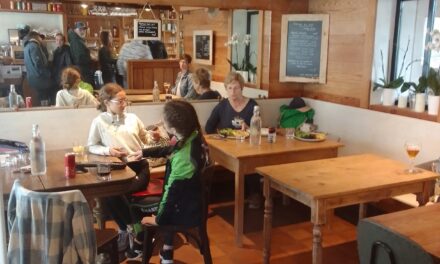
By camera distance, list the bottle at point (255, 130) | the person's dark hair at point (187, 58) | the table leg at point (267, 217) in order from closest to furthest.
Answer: the table leg at point (267, 217), the bottle at point (255, 130), the person's dark hair at point (187, 58)

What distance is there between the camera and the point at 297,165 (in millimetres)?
2861

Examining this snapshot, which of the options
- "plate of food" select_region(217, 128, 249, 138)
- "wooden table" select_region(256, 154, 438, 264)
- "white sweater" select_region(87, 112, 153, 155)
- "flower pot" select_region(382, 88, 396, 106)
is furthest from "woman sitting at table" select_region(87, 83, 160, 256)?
"flower pot" select_region(382, 88, 396, 106)

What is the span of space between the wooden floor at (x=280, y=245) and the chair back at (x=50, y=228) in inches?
40.7

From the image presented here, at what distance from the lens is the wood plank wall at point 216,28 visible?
16.8 feet

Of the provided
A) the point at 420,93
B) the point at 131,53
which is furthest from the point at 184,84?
the point at 420,93

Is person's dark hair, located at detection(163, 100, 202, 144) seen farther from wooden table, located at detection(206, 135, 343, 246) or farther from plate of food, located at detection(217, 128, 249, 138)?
plate of food, located at detection(217, 128, 249, 138)

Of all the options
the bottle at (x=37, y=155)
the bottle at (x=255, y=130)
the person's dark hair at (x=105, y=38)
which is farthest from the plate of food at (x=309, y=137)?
the person's dark hair at (x=105, y=38)

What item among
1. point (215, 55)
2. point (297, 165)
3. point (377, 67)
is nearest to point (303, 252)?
point (297, 165)

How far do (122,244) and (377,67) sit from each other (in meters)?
2.56

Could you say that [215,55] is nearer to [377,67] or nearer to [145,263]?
[377,67]

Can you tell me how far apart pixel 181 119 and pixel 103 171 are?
1.69ft

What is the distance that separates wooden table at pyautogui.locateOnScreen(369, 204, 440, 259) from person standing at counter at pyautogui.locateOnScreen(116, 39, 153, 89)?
3.54m

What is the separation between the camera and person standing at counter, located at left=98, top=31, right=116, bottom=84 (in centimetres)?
493

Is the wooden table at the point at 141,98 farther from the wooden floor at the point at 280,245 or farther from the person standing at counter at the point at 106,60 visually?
the wooden floor at the point at 280,245
